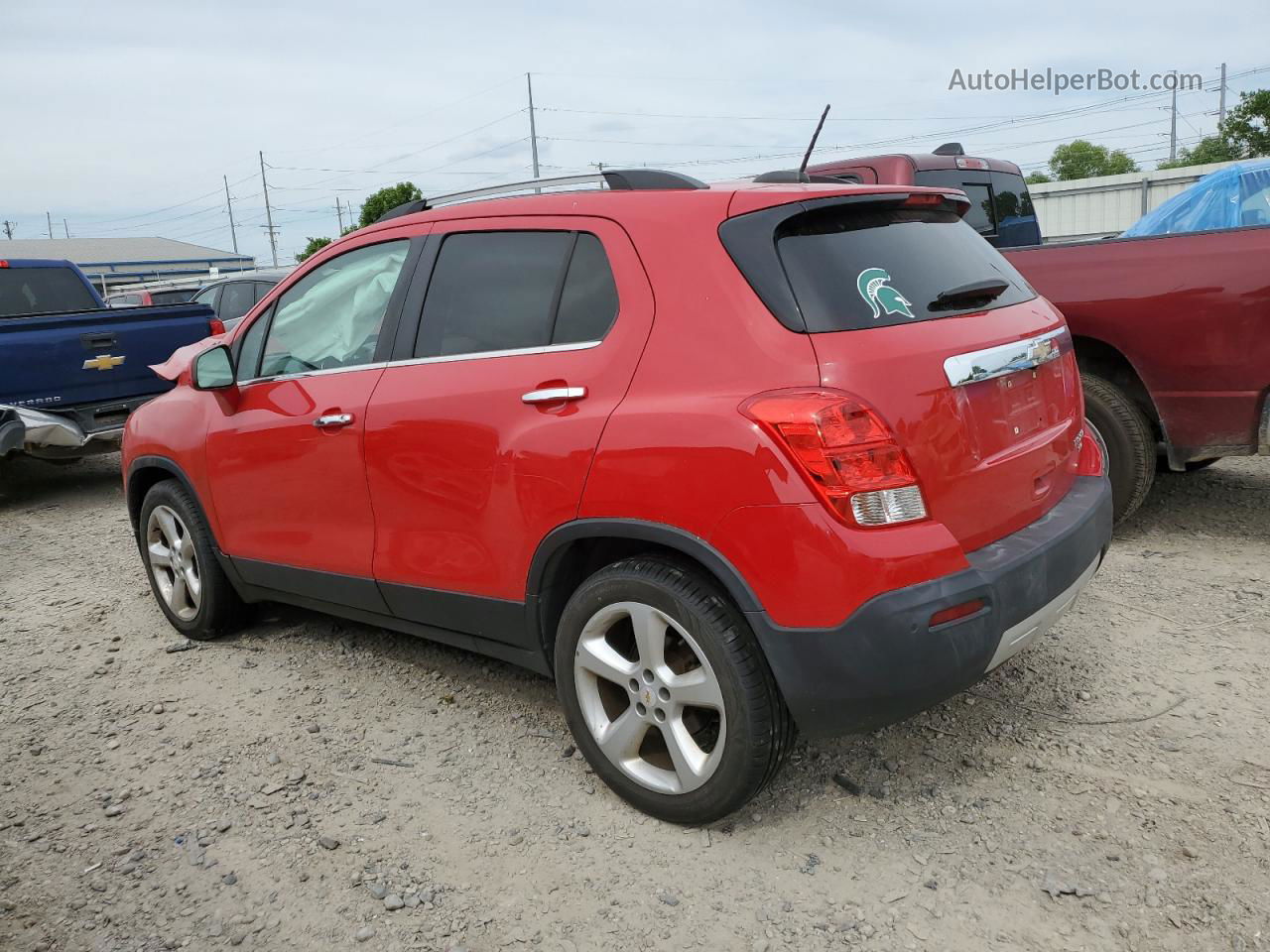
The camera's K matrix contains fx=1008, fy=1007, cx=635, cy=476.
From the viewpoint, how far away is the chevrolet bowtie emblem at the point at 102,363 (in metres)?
7.42

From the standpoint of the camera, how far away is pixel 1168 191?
734 inches

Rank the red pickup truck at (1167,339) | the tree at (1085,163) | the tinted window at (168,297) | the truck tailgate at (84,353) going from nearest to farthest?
the red pickup truck at (1167,339) → the truck tailgate at (84,353) → the tinted window at (168,297) → the tree at (1085,163)

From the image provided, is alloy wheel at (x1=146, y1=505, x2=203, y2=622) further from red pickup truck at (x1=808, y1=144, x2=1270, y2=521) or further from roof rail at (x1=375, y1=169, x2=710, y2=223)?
red pickup truck at (x1=808, y1=144, x2=1270, y2=521)

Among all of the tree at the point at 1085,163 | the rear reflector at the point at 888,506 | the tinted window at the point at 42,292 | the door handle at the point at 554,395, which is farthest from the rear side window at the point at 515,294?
the tree at the point at 1085,163

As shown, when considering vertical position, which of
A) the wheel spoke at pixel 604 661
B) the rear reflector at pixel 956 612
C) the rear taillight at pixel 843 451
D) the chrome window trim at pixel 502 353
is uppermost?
the chrome window trim at pixel 502 353

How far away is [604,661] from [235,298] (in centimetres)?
1210

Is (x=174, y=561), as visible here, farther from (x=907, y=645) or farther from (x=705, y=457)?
(x=907, y=645)

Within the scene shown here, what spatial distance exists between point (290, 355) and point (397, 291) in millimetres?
662

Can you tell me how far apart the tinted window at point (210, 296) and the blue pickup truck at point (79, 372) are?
18.1 feet

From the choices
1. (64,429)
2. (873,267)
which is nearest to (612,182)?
(873,267)

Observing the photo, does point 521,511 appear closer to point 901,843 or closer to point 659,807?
point 659,807

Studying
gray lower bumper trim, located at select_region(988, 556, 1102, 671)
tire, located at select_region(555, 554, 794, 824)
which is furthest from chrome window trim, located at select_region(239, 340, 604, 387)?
gray lower bumper trim, located at select_region(988, 556, 1102, 671)

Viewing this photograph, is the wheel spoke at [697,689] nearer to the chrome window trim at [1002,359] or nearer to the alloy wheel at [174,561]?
the chrome window trim at [1002,359]

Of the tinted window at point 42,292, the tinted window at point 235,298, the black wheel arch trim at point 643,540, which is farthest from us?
the tinted window at point 235,298
